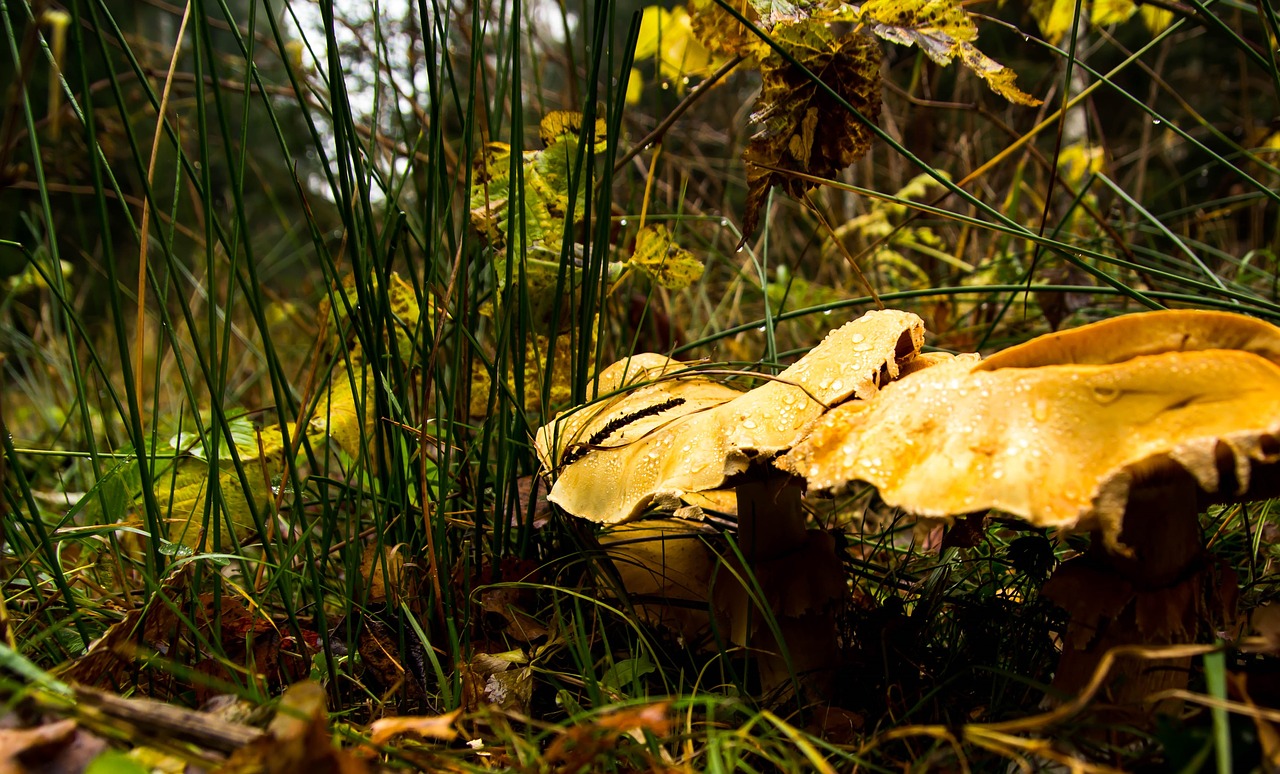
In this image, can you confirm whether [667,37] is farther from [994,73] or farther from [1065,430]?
[1065,430]

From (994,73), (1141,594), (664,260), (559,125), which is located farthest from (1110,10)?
(1141,594)

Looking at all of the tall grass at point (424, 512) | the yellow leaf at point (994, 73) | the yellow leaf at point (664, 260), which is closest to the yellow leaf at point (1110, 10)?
the tall grass at point (424, 512)

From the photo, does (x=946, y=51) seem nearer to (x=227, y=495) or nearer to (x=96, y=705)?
(x=96, y=705)

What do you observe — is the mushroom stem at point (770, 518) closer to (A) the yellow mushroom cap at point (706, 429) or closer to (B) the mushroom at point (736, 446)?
(B) the mushroom at point (736, 446)

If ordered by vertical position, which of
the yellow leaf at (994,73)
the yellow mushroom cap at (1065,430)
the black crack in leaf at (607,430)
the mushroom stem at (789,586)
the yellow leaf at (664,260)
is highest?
the yellow leaf at (994,73)

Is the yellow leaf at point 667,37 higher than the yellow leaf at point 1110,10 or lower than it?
lower

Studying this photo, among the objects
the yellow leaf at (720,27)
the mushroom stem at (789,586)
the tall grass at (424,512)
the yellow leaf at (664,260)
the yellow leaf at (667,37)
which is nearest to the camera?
the tall grass at (424,512)
